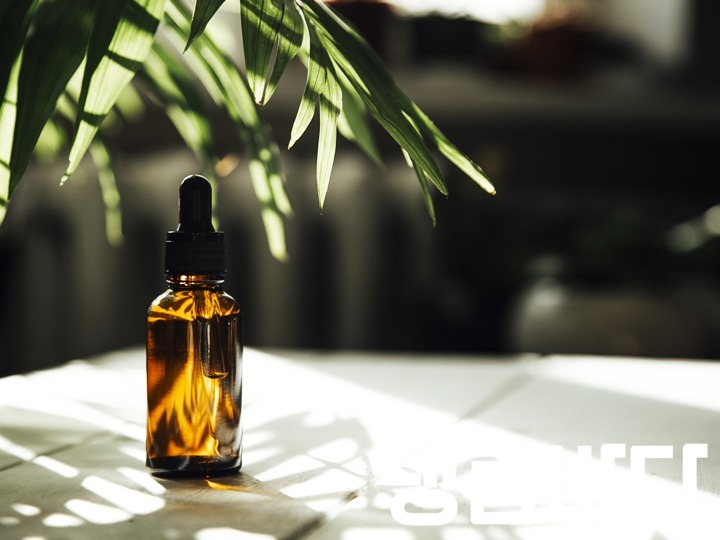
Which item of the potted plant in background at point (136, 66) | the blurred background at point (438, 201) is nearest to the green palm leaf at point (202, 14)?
the potted plant in background at point (136, 66)

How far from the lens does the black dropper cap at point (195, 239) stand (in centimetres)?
45

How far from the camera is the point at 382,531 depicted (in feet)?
1.26

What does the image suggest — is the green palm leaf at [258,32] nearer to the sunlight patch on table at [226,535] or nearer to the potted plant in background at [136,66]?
the potted plant in background at [136,66]

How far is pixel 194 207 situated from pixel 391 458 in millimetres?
178

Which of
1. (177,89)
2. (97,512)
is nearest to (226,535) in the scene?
(97,512)

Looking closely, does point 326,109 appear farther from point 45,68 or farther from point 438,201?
point 438,201

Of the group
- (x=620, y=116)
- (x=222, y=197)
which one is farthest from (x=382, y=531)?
(x=620, y=116)

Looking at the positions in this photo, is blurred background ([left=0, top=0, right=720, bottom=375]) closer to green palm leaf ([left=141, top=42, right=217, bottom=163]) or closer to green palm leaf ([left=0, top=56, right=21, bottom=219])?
green palm leaf ([left=141, top=42, right=217, bottom=163])

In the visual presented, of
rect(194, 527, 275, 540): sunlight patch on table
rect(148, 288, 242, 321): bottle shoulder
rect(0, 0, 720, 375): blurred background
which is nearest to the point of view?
rect(194, 527, 275, 540): sunlight patch on table

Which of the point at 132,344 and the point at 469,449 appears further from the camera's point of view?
the point at 132,344

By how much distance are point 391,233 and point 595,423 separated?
3.67 ft

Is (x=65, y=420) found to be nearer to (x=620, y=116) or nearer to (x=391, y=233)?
(x=391, y=233)

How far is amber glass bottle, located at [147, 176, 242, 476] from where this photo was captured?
46 cm

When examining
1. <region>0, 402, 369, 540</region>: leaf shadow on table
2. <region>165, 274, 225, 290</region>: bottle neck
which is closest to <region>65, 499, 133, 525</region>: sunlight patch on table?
<region>0, 402, 369, 540</region>: leaf shadow on table
